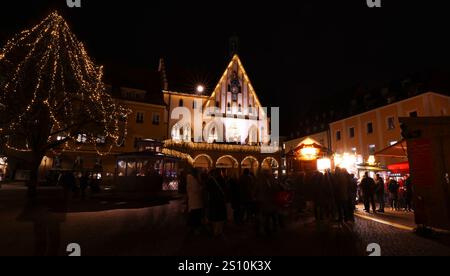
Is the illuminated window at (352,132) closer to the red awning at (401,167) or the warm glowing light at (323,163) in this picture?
the red awning at (401,167)

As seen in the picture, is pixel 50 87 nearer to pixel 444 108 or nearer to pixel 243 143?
pixel 243 143

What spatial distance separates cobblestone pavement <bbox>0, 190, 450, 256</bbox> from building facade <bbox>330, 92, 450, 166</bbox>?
2141cm

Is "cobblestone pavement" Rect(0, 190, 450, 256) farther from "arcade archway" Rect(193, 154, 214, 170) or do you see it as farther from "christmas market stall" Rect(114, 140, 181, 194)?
"arcade archway" Rect(193, 154, 214, 170)

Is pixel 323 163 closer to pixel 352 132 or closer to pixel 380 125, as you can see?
pixel 380 125

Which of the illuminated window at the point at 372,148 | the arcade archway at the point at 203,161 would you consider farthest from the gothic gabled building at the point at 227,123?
the illuminated window at the point at 372,148

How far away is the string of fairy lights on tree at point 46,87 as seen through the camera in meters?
14.9

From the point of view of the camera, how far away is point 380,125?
105ft

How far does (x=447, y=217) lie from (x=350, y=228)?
2540 mm

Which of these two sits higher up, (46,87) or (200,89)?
(200,89)

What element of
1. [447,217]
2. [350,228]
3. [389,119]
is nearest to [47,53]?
[350,228]

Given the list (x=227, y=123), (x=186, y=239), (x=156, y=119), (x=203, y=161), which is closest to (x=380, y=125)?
(x=227, y=123)

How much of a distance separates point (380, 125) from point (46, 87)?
33.2 m

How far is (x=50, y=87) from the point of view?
1552cm

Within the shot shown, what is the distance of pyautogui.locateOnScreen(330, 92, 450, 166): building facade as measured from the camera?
88.8 ft
